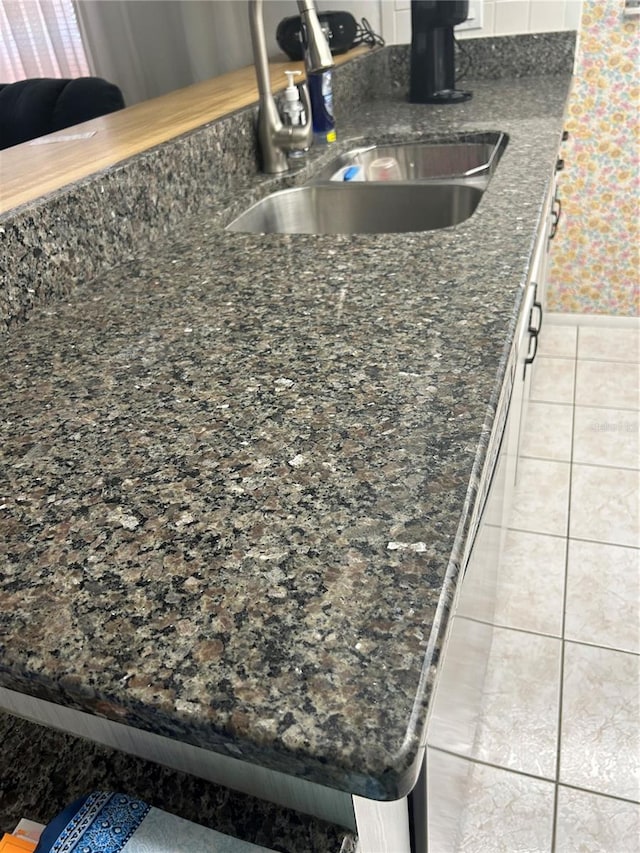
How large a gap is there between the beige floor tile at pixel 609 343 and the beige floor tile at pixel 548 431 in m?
0.38

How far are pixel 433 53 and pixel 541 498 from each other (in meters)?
1.29

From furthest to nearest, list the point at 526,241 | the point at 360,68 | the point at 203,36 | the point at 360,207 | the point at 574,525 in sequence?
the point at 203,36
the point at 360,68
the point at 574,525
the point at 360,207
the point at 526,241

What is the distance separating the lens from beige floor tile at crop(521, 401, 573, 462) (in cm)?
201

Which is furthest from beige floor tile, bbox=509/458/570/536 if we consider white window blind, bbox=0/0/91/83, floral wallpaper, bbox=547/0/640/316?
white window blind, bbox=0/0/91/83

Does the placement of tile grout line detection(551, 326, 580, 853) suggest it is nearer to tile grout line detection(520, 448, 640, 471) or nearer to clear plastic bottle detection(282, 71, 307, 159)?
tile grout line detection(520, 448, 640, 471)

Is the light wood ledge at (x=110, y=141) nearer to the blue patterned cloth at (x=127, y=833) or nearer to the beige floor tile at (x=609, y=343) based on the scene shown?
the blue patterned cloth at (x=127, y=833)

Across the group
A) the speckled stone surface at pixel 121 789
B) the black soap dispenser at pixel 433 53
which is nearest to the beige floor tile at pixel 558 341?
the black soap dispenser at pixel 433 53

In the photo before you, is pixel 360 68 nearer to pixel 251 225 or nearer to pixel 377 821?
pixel 251 225

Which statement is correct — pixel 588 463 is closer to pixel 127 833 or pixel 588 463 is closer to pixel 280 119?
pixel 280 119

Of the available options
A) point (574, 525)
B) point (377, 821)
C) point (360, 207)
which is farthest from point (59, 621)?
point (574, 525)

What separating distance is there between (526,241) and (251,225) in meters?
0.54

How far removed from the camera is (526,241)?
94 cm

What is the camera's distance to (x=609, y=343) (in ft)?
8.24

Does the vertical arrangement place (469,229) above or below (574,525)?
above
